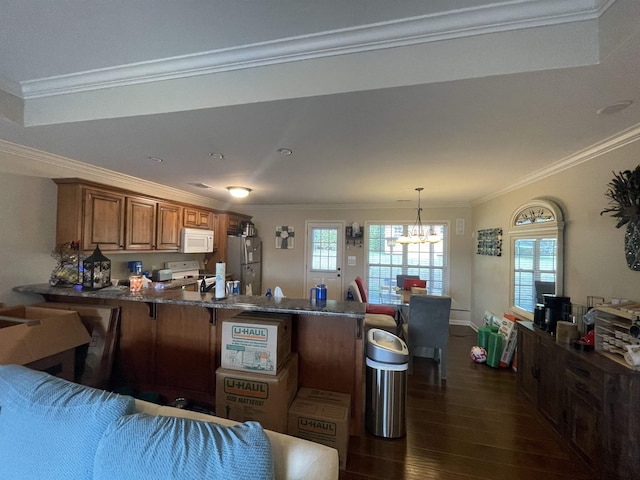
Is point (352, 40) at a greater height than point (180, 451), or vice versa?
point (352, 40)

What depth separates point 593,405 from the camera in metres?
1.81

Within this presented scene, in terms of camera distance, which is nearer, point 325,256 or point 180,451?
point 180,451

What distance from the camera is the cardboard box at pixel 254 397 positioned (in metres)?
1.83

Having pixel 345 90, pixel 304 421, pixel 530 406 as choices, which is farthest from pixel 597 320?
pixel 345 90

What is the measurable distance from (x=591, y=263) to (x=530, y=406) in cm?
147

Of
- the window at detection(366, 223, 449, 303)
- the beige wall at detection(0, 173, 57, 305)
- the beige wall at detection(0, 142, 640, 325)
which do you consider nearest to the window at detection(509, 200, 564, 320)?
the beige wall at detection(0, 142, 640, 325)

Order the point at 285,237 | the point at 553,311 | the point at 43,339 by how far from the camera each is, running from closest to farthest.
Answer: the point at 43,339 → the point at 553,311 → the point at 285,237

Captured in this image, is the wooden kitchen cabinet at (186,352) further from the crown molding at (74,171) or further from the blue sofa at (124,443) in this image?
the crown molding at (74,171)

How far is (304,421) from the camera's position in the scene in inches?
74.7

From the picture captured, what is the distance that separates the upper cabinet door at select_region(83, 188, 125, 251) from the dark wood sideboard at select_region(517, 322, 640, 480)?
4593 millimetres

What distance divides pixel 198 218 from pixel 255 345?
11.3 ft

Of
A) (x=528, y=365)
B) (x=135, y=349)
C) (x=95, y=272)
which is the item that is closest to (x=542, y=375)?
(x=528, y=365)

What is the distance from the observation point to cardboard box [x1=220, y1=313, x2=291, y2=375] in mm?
1879

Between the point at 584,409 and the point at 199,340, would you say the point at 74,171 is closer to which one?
the point at 199,340
